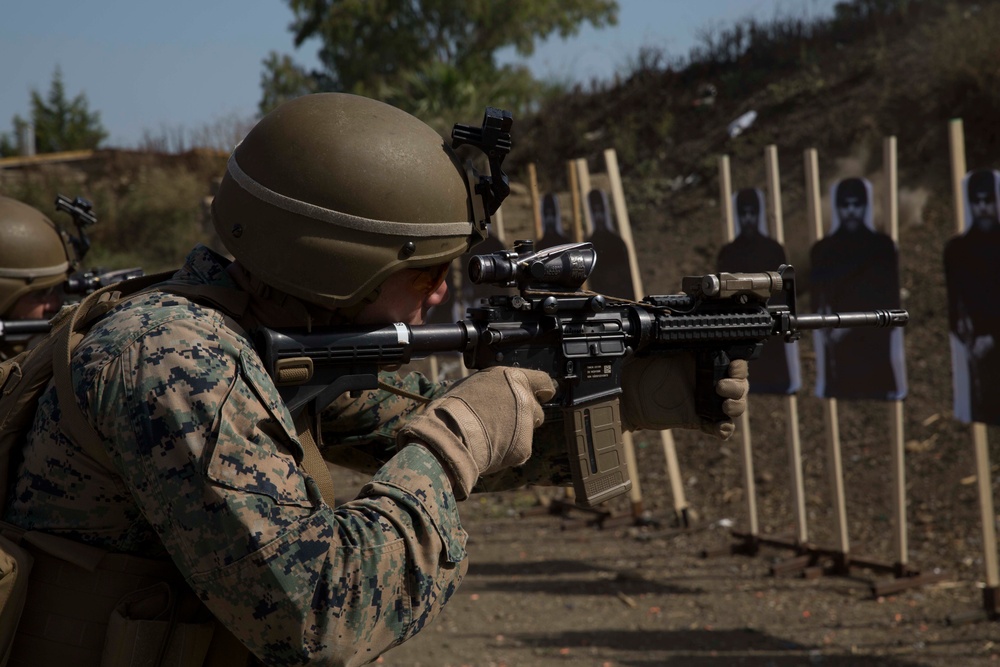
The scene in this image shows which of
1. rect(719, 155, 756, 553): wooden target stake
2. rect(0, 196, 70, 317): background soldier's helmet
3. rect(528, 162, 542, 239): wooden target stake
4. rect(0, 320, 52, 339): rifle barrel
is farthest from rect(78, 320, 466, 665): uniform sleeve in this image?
rect(528, 162, 542, 239): wooden target stake

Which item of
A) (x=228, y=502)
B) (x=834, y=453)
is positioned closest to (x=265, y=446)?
(x=228, y=502)

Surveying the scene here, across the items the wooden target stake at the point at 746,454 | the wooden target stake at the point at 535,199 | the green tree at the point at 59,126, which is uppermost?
the green tree at the point at 59,126

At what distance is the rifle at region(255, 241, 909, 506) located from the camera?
215 cm

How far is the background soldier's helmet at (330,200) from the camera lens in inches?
81.4

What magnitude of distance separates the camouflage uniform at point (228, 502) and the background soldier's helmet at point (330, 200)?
9.3 inches

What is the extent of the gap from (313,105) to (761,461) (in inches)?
255

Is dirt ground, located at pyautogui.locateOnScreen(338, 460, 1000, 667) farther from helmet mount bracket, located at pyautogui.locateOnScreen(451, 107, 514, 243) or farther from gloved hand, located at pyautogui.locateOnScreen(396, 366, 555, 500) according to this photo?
helmet mount bracket, located at pyautogui.locateOnScreen(451, 107, 514, 243)

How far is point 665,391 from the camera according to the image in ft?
9.86

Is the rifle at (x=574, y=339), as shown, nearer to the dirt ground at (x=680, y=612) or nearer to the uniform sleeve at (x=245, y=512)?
the uniform sleeve at (x=245, y=512)

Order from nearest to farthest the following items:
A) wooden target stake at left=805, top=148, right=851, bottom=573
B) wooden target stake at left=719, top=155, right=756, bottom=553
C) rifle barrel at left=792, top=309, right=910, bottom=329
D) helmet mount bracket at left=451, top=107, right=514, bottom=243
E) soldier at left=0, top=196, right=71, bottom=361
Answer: helmet mount bracket at left=451, top=107, right=514, bottom=243
rifle barrel at left=792, top=309, right=910, bottom=329
soldier at left=0, top=196, right=71, bottom=361
wooden target stake at left=805, top=148, right=851, bottom=573
wooden target stake at left=719, top=155, right=756, bottom=553

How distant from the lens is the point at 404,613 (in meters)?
1.86

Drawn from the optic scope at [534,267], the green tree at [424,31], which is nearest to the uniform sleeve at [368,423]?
the optic scope at [534,267]

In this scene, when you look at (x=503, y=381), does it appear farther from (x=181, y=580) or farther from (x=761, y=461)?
(x=761, y=461)

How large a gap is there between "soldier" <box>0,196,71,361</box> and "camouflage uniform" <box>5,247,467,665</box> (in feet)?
9.15
